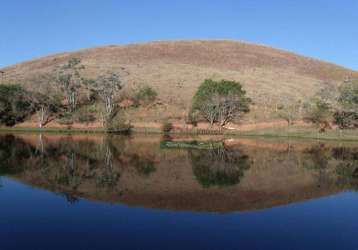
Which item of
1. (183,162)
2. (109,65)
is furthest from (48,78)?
(183,162)

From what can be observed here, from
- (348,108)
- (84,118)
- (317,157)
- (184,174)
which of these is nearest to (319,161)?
(317,157)

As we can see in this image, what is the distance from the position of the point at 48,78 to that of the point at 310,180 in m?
55.7

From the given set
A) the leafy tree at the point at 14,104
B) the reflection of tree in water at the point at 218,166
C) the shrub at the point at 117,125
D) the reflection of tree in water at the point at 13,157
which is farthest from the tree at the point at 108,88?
the reflection of tree in water at the point at 218,166

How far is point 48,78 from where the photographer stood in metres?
68.8

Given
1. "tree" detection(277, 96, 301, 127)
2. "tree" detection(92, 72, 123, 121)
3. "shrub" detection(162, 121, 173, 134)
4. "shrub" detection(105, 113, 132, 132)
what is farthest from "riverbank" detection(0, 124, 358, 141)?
"tree" detection(92, 72, 123, 121)

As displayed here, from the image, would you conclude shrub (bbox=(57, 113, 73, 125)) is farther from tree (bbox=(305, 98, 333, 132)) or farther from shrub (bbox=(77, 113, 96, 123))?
tree (bbox=(305, 98, 333, 132))

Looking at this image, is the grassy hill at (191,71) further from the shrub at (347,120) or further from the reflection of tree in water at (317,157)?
the reflection of tree in water at (317,157)

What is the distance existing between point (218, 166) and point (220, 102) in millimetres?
33616

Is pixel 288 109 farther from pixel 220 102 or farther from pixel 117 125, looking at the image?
pixel 117 125

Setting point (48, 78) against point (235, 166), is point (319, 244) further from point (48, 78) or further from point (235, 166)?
point (48, 78)

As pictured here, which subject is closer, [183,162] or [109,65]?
[183,162]

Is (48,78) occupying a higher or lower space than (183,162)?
higher

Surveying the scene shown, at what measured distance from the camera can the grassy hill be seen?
2741 inches

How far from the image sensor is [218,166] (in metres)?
27.4
